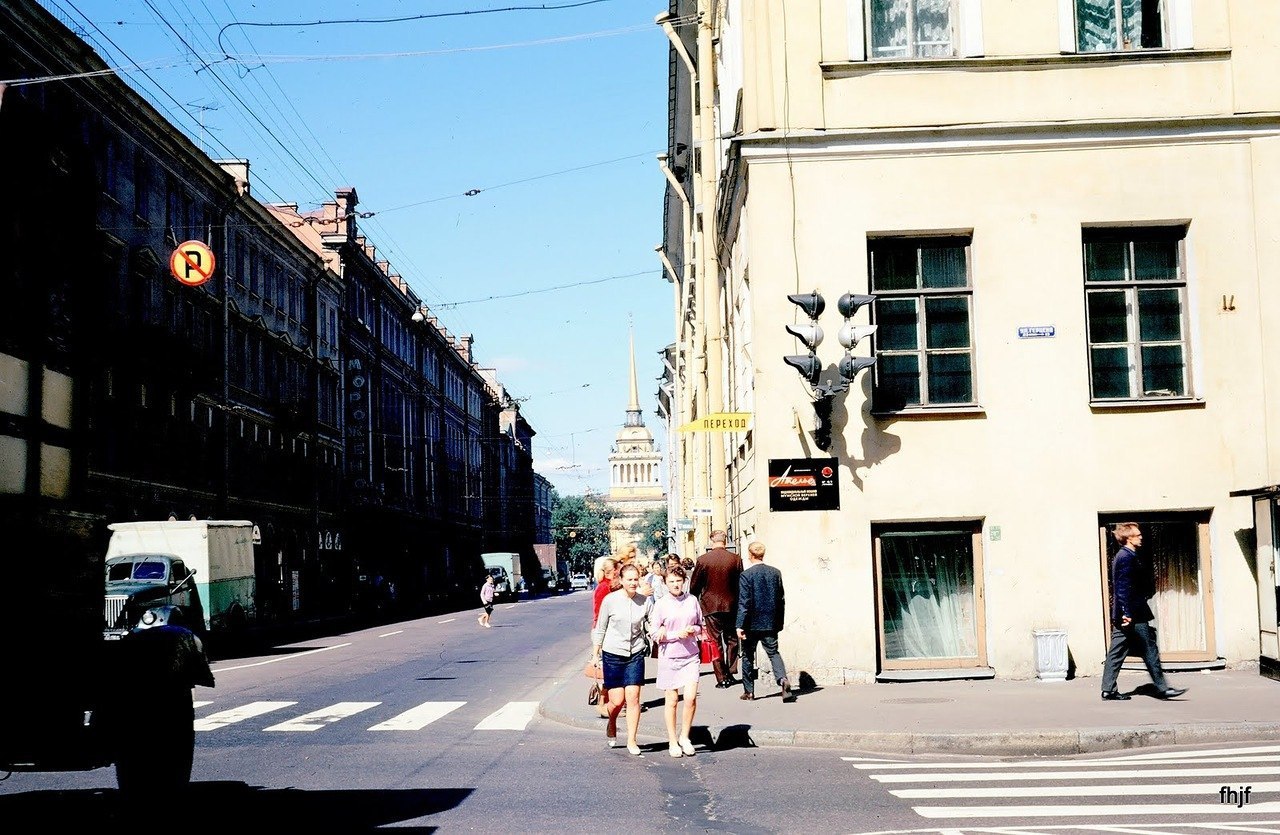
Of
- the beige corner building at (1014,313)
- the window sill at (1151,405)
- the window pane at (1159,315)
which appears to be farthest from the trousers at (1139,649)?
the window pane at (1159,315)

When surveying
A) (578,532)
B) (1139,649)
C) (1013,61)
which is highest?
(1013,61)

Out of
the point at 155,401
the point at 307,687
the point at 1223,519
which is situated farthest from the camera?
the point at 155,401

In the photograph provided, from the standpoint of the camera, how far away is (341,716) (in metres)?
15.8

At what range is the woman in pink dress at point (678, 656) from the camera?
39.7 feet

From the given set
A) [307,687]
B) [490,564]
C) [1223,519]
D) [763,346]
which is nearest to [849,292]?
[763,346]

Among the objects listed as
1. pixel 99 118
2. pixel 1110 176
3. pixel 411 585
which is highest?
pixel 99 118

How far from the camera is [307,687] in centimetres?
2009

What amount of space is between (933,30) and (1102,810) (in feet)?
38.4

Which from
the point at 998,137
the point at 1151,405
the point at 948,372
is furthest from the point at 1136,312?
the point at 998,137

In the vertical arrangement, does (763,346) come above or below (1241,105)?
below

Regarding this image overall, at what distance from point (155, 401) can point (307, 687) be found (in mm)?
22424

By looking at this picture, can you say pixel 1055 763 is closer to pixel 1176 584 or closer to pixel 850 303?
pixel 850 303

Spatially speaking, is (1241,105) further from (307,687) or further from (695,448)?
(695,448)

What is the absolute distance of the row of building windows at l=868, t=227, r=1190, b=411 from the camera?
17.4m
